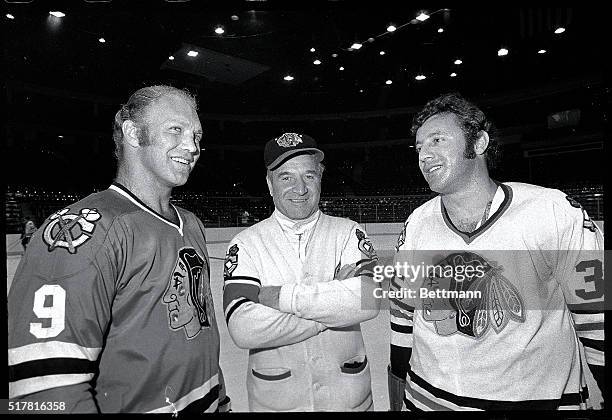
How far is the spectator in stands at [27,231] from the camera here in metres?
1.37

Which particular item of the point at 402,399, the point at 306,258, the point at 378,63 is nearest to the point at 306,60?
the point at 378,63

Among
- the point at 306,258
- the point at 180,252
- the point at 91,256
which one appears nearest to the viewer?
the point at 91,256

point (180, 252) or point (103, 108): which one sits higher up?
point (103, 108)

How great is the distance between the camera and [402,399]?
4.96 feet

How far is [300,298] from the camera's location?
147 centimetres

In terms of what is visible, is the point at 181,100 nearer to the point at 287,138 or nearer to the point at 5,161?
the point at 287,138

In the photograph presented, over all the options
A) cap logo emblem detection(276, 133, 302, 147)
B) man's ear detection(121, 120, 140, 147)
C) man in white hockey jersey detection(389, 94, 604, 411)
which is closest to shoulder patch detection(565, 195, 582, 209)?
man in white hockey jersey detection(389, 94, 604, 411)

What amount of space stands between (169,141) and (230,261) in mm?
427

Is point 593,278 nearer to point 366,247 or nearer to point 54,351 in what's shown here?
point 366,247

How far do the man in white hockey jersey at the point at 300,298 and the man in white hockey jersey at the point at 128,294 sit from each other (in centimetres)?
13

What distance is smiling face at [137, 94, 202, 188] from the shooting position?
1.41 m

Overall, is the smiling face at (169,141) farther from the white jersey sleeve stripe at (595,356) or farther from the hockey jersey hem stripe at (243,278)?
the white jersey sleeve stripe at (595,356)

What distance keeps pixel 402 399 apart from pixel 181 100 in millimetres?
1225

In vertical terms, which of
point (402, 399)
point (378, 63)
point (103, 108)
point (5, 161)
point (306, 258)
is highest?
point (378, 63)
